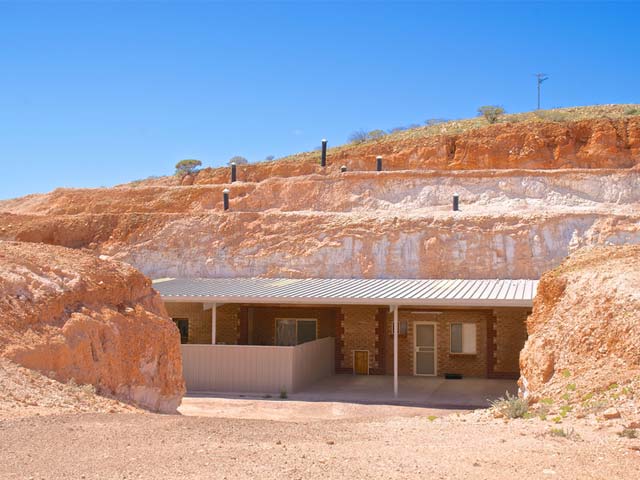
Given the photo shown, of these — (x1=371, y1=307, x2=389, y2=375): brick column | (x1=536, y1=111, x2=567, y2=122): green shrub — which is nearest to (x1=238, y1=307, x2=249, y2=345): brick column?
(x1=371, y1=307, x2=389, y2=375): brick column

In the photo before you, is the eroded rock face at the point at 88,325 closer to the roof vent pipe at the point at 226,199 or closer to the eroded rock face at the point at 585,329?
the eroded rock face at the point at 585,329

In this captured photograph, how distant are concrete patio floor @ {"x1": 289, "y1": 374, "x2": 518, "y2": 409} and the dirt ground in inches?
403

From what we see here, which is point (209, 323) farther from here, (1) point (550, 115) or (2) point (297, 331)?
(1) point (550, 115)

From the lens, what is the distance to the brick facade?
2183 centimetres

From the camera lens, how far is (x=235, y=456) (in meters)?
6.15

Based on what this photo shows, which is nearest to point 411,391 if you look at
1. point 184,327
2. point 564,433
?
point 184,327

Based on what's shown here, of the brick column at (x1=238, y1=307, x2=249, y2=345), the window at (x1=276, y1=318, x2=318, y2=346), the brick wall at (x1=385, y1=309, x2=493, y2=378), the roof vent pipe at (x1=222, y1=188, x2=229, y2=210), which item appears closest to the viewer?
the brick wall at (x1=385, y1=309, x2=493, y2=378)

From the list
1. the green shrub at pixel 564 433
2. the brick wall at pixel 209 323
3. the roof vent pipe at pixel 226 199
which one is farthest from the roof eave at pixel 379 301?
the roof vent pipe at pixel 226 199

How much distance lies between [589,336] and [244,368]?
475 inches

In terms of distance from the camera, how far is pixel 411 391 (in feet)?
64.6

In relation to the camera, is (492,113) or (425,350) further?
(492,113)

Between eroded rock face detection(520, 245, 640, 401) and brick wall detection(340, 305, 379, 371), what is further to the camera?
brick wall detection(340, 305, 379, 371)

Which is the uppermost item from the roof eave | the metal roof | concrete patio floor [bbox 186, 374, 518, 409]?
the metal roof

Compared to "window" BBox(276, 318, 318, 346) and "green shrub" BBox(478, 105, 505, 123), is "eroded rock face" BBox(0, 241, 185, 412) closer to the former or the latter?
"window" BBox(276, 318, 318, 346)
